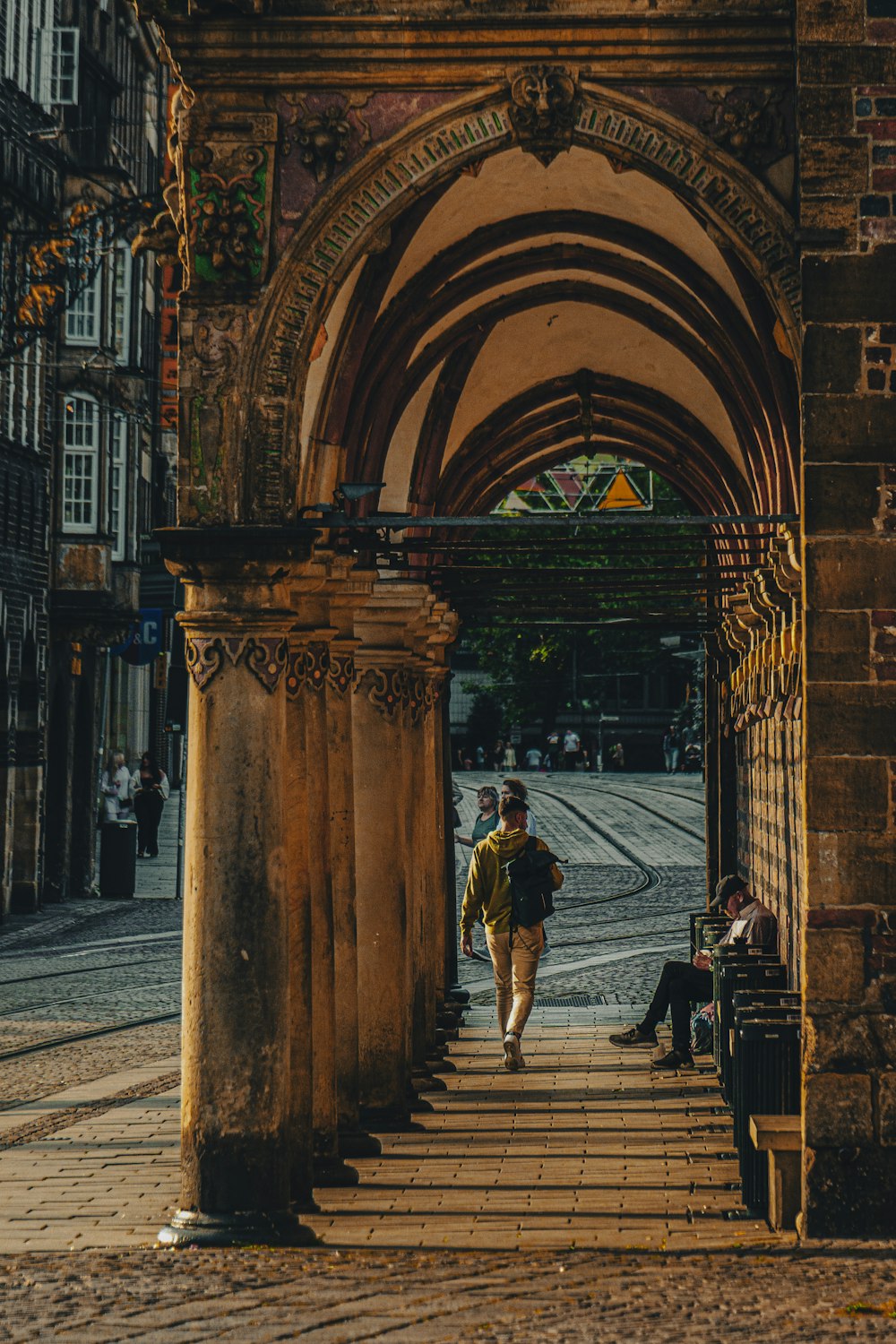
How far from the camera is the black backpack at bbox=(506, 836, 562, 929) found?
15.6 meters

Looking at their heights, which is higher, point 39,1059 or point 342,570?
point 342,570

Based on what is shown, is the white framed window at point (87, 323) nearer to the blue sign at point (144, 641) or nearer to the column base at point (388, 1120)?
the blue sign at point (144, 641)

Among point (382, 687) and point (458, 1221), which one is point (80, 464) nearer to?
point (382, 687)

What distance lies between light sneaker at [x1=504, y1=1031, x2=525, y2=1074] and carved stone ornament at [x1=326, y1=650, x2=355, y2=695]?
12.7 feet

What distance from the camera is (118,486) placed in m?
38.7

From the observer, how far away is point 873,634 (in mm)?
9930

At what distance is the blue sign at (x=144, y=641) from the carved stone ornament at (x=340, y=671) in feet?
79.2

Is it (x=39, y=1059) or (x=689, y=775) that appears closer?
(x=39, y=1059)

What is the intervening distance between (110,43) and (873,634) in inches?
1230

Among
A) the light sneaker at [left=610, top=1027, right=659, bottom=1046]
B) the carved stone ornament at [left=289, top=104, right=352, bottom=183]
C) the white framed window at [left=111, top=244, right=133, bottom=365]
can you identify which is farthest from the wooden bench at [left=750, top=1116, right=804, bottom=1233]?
the white framed window at [left=111, top=244, right=133, bottom=365]

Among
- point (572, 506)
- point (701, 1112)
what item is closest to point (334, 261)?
point (701, 1112)

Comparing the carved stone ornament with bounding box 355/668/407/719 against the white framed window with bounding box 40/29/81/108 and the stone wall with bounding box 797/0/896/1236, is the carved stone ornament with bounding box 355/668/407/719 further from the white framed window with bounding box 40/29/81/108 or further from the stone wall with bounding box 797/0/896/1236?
the white framed window with bounding box 40/29/81/108

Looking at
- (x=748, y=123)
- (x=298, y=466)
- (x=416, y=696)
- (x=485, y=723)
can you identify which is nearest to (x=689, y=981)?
(x=416, y=696)

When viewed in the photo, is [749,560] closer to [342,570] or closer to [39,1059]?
[342,570]
